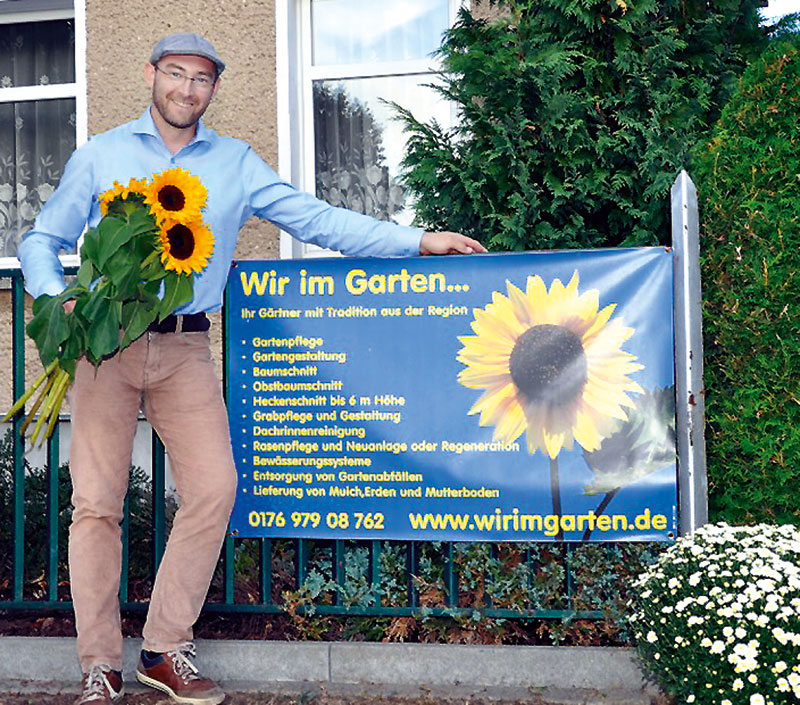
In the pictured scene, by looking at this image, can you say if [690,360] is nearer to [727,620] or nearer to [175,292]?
[727,620]

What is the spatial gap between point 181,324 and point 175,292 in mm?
205

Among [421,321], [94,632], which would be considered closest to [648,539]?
[421,321]

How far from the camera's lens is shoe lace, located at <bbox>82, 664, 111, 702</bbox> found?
3438 mm

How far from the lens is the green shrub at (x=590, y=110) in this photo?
13.7 ft

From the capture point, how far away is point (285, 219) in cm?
385

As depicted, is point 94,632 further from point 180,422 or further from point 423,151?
point 423,151

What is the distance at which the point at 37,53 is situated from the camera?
713 cm

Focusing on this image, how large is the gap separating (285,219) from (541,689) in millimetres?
1977

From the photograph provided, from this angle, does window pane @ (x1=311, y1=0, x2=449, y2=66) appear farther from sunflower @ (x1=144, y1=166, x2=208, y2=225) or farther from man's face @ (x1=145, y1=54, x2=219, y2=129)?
sunflower @ (x1=144, y1=166, x2=208, y2=225)

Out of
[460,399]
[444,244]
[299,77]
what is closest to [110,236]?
[444,244]

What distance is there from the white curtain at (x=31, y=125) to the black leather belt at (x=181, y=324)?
4.03 metres

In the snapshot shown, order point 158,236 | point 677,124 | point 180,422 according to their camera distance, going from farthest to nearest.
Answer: point 677,124 < point 180,422 < point 158,236

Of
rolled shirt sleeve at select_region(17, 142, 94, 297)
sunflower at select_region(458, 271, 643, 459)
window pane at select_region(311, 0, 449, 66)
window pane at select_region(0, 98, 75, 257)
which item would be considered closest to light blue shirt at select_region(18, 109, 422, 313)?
rolled shirt sleeve at select_region(17, 142, 94, 297)

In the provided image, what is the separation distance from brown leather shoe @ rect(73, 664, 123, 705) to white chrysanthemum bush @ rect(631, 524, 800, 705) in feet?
5.84
